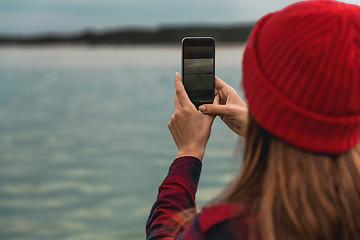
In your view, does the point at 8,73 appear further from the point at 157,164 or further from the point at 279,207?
the point at 279,207

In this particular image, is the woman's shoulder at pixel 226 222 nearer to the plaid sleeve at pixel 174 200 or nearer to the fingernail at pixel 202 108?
the plaid sleeve at pixel 174 200

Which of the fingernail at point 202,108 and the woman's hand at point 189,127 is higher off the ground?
the fingernail at point 202,108

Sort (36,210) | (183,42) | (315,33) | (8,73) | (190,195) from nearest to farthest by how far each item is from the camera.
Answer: (315,33)
(190,195)
(183,42)
(36,210)
(8,73)

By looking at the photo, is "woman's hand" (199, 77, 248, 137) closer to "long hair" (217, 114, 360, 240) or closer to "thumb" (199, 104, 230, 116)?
"thumb" (199, 104, 230, 116)

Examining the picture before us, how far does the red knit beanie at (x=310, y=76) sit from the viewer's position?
953 mm

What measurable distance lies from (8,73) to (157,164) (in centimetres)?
4073

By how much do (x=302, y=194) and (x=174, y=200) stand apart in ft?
1.11

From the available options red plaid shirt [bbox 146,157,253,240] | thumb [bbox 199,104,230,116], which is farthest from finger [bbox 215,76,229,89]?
red plaid shirt [bbox 146,157,253,240]

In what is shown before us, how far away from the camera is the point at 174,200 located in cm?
121

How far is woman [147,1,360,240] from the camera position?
0.96m

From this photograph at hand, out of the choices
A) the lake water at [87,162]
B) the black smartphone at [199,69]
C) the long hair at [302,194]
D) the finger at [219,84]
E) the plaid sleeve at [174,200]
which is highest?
the black smartphone at [199,69]

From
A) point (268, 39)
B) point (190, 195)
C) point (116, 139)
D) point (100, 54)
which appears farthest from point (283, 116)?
point (100, 54)

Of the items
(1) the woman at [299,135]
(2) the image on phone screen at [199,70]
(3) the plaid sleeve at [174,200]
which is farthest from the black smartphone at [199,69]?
(1) the woman at [299,135]

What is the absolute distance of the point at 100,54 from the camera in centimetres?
6600
